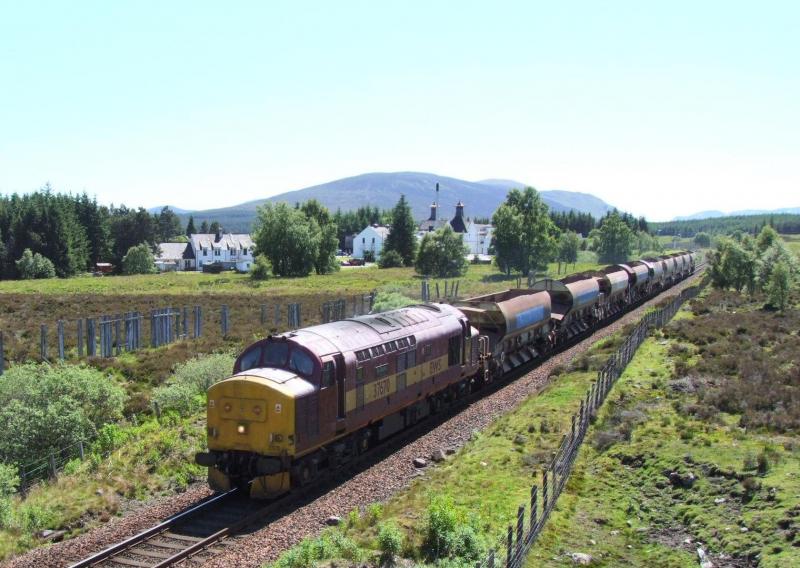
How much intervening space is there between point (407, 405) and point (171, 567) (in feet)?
36.4

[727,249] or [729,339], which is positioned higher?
[727,249]

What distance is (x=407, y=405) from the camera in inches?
953

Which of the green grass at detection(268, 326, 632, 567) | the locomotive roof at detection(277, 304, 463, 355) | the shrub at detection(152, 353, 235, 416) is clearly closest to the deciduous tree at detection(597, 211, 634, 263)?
the locomotive roof at detection(277, 304, 463, 355)

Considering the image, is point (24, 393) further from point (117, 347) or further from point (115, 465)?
point (117, 347)

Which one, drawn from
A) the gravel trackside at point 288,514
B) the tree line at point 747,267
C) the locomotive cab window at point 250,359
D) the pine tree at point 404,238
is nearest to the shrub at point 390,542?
the gravel trackside at point 288,514

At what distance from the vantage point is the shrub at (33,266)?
112125 mm

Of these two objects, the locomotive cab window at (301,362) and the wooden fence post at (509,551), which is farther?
the locomotive cab window at (301,362)

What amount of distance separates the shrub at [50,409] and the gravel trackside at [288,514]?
24.0 feet

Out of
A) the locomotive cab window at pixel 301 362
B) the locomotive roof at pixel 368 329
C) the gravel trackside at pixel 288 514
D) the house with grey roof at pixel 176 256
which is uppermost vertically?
the house with grey roof at pixel 176 256

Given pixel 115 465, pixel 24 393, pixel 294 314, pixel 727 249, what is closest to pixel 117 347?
pixel 294 314

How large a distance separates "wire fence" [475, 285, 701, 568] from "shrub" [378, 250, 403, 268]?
97870mm

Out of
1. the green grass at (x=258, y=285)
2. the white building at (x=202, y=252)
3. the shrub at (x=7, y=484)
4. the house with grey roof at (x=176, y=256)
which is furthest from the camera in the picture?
the white building at (x=202, y=252)

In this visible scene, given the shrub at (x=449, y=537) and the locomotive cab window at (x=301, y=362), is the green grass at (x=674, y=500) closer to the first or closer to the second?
the shrub at (x=449, y=537)

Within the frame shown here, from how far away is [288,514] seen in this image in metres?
17.4
